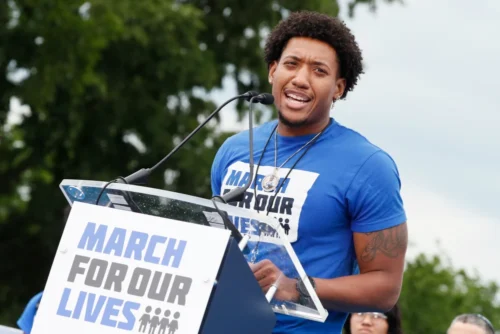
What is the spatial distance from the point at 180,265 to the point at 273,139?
1152 millimetres

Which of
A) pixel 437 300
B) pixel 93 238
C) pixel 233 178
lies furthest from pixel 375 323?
pixel 437 300

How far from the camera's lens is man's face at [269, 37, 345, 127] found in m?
4.38

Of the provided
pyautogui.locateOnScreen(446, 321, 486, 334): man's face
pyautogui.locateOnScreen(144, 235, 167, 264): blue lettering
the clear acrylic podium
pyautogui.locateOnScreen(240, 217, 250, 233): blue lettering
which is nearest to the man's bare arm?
the clear acrylic podium

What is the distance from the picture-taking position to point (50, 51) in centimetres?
1634

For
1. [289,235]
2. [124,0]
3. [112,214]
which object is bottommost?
[112,214]

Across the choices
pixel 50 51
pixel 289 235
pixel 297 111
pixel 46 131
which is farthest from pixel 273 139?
pixel 46 131

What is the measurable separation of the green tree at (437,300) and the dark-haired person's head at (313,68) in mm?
15679

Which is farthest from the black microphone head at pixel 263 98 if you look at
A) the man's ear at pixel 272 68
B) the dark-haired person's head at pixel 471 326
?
the dark-haired person's head at pixel 471 326

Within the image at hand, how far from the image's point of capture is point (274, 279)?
147 inches

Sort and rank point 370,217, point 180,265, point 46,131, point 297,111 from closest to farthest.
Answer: point 180,265, point 370,217, point 297,111, point 46,131

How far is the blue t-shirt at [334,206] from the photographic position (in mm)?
4160

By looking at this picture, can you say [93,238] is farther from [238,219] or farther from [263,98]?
[263,98]

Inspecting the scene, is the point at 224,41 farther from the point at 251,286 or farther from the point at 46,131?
the point at 251,286

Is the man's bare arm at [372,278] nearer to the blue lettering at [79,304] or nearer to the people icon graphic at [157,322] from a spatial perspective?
the people icon graphic at [157,322]
